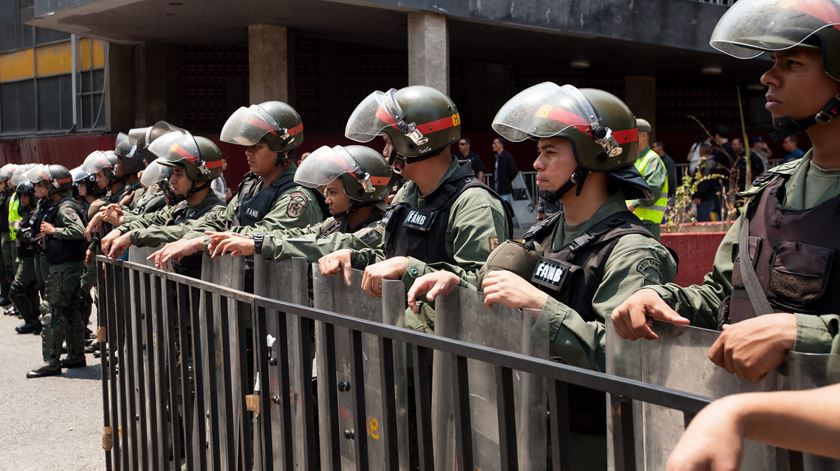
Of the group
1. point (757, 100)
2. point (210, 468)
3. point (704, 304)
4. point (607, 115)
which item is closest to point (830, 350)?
point (704, 304)

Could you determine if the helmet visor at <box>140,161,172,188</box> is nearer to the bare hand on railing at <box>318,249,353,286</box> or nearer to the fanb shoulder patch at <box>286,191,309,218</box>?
the fanb shoulder patch at <box>286,191,309,218</box>

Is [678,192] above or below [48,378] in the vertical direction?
above

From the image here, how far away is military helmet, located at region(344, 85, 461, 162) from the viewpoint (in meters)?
4.56

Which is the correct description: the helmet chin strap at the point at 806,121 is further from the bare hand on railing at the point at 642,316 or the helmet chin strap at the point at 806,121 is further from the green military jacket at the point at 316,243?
the green military jacket at the point at 316,243

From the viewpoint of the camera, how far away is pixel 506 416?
7.15 ft

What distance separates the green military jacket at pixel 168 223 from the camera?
5953 mm

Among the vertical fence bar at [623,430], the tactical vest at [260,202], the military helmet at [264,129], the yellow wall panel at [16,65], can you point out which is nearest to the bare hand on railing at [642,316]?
the vertical fence bar at [623,430]

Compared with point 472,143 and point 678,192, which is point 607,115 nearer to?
point 678,192

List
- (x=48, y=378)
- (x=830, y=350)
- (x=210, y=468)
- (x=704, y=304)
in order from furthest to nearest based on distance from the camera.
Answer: (x=48, y=378), (x=210, y=468), (x=704, y=304), (x=830, y=350)

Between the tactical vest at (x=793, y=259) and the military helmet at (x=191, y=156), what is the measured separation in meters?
5.38

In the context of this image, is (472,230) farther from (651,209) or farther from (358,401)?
(651,209)

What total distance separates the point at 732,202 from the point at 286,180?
22.2 feet

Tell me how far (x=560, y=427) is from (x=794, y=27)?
46.3 inches

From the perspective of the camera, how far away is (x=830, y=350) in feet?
6.64
